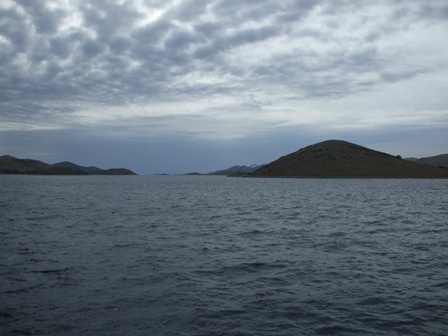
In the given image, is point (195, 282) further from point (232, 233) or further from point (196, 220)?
point (196, 220)

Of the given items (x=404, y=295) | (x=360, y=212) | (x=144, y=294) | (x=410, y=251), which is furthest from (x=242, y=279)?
(x=360, y=212)

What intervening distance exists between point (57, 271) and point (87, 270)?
5.29 feet

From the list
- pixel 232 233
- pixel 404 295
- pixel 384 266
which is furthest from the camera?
pixel 232 233

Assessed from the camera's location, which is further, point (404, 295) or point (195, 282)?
point (195, 282)

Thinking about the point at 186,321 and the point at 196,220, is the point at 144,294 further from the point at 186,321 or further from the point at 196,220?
the point at 196,220

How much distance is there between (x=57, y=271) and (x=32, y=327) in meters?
8.02

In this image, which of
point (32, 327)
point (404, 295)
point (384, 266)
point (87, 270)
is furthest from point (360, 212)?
point (32, 327)

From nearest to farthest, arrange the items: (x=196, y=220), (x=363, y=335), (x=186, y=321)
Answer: (x=363, y=335) < (x=186, y=321) < (x=196, y=220)

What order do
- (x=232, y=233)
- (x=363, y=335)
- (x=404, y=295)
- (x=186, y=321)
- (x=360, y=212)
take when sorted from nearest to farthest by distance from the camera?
(x=363, y=335) → (x=186, y=321) → (x=404, y=295) → (x=232, y=233) → (x=360, y=212)

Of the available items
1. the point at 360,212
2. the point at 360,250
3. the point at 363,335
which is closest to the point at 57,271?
the point at 363,335

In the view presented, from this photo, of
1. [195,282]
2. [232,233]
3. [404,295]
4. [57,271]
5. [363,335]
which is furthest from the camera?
[232,233]

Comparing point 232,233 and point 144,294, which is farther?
point 232,233

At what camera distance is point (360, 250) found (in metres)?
27.7

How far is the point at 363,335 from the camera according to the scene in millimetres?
13516
